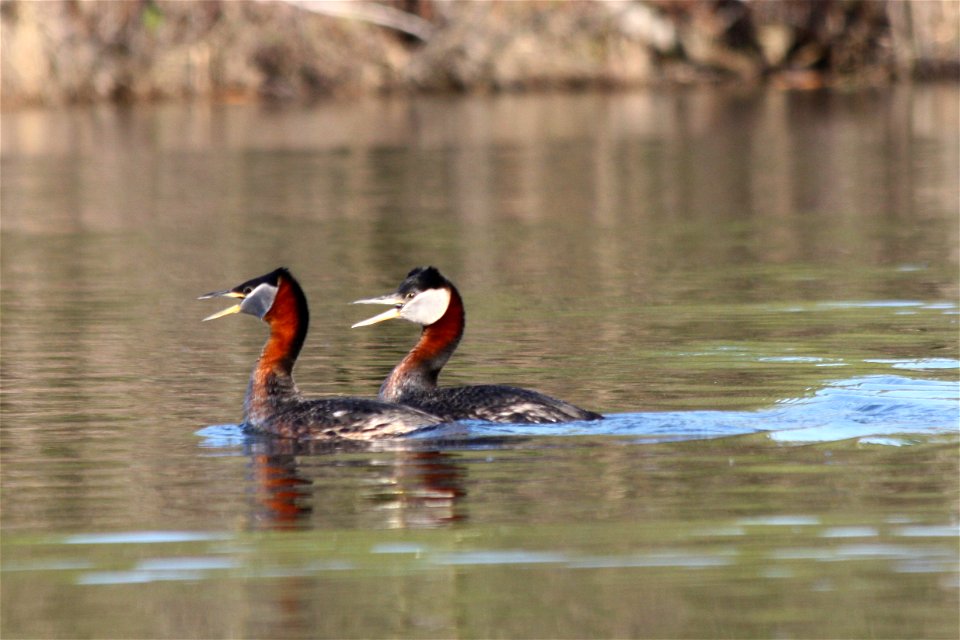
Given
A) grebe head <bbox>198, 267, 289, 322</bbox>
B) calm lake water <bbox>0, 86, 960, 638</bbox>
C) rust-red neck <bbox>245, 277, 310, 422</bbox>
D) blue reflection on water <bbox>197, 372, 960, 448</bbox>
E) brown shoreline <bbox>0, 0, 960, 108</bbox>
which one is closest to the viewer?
calm lake water <bbox>0, 86, 960, 638</bbox>

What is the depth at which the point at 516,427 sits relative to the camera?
29.7ft

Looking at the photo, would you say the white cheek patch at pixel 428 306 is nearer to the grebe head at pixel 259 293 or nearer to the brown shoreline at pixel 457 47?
the grebe head at pixel 259 293

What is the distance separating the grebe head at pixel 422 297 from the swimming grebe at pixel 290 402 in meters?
0.45

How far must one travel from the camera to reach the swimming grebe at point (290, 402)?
890 centimetres

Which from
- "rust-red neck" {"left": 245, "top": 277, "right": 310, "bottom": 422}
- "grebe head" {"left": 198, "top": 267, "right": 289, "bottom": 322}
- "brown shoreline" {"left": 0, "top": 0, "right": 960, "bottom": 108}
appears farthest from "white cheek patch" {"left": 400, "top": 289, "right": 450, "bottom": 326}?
"brown shoreline" {"left": 0, "top": 0, "right": 960, "bottom": 108}

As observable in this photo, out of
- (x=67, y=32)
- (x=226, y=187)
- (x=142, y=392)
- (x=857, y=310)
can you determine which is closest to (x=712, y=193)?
(x=226, y=187)

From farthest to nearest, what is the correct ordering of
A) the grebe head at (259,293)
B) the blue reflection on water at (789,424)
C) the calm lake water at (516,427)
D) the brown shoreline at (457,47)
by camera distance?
the brown shoreline at (457,47) < the grebe head at (259,293) < the blue reflection on water at (789,424) < the calm lake water at (516,427)

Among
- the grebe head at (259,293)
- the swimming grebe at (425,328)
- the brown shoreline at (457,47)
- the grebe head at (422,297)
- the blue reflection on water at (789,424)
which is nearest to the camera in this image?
the blue reflection on water at (789,424)

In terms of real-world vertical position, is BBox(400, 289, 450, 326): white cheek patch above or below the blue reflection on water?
above

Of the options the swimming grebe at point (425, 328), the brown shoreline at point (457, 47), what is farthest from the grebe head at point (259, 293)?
the brown shoreline at point (457, 47)

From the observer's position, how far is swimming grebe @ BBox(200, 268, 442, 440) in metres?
8.90

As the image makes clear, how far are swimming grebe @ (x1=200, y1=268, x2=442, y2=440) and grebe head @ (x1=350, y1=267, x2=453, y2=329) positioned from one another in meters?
0.45

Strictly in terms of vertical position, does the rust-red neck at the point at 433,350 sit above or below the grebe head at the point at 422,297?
below

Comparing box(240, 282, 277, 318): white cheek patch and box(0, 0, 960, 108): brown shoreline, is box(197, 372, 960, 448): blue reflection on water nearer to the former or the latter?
box(240, 282, 277, 318): white cheek patch
